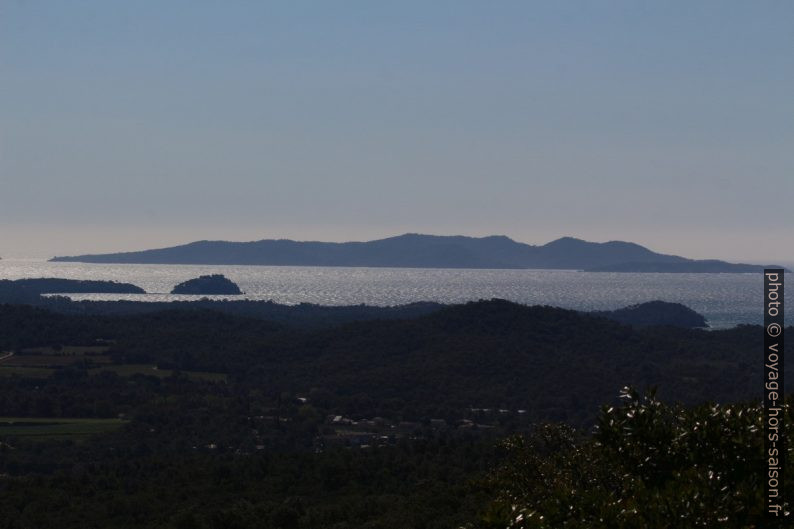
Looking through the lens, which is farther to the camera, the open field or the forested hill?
the forested hill

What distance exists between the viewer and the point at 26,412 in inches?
4309

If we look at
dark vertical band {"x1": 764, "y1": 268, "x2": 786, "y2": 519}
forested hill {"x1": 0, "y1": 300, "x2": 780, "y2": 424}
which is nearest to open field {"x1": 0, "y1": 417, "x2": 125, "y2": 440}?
forested hill {"x1": 0, "y1": 300, "x2": 780, "y2": 424}

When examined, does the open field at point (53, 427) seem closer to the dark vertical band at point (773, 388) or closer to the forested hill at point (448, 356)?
the forested hill at point (448, 356)

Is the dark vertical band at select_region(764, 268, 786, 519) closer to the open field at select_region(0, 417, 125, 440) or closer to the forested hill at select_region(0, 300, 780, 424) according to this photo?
the open field at select_region(0, 417, 125, 440)

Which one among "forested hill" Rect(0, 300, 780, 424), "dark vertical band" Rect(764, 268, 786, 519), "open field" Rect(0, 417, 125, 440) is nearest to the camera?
"dark vertical band" Rect(764, 268, 786, 519)

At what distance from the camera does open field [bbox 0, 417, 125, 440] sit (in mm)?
96375

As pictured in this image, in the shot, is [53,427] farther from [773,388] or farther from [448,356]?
[773,388]

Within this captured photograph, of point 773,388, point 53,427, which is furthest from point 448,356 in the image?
point 773,388

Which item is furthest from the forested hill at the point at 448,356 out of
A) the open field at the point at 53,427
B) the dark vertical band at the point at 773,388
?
the dark vertical band at the point at 773,388

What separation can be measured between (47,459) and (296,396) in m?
52.5

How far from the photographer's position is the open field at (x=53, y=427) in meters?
96.4

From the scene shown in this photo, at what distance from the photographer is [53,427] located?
334 ft

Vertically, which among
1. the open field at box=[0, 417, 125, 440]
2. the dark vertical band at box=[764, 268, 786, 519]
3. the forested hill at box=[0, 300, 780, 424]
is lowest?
the open field at box=[0, 417, 125, 440]

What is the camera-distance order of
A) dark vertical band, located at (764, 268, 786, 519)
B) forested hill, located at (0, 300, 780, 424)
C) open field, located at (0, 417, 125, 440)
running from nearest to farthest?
dark vertical band, located at (764, 268, 786, 519) < open field, located at (0, 417, 125, 440) < forested hill, located at (0, 300, 780, 424)
